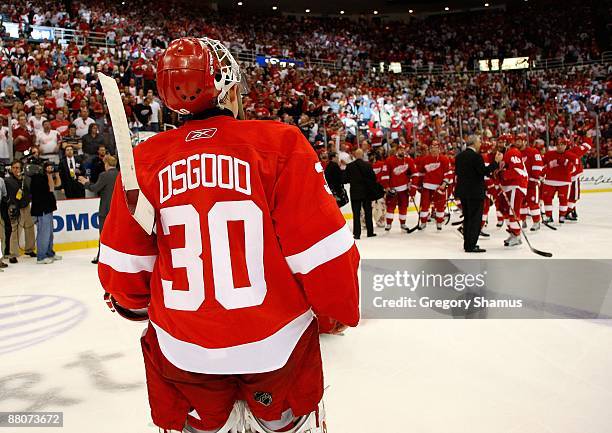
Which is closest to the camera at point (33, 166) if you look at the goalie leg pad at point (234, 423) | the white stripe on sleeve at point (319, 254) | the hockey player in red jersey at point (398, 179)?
the hockey player in red jersey at point (398, 179)

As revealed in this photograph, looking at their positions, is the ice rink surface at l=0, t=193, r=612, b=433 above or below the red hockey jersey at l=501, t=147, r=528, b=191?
below

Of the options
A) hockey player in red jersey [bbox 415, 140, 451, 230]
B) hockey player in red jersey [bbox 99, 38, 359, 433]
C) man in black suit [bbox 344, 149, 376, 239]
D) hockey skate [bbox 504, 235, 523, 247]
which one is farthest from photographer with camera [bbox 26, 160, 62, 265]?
hockey player in red jersey [bbox 99, 38, 359, 433]

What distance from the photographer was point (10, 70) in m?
10.2

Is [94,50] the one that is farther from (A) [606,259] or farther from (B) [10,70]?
(A) [606,259]

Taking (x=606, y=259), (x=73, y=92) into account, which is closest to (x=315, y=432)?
(x=606, y=259)

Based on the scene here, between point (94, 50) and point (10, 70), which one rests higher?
point (94, 50)

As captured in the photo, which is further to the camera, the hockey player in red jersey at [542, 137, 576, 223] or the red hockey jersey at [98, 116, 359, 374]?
the hockey player in red jersey at [542, 137, 576, 223]

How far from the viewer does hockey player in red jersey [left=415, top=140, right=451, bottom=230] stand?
8.95 m

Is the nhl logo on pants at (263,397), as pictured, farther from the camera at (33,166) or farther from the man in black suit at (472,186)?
the camera at (33,166)

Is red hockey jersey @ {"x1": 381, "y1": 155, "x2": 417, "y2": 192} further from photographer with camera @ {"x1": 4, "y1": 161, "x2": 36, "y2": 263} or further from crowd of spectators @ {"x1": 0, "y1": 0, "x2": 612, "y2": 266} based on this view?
photographer with camera @ {"x1": 4, "y1": 161, "x2": 36, "y2": 263}

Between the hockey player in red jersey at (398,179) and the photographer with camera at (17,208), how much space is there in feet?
18.3

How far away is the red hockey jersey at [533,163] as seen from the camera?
27.2 feet

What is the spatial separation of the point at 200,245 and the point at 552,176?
9.08m

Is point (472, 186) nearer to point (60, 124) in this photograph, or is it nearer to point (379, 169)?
point (379, 169)
